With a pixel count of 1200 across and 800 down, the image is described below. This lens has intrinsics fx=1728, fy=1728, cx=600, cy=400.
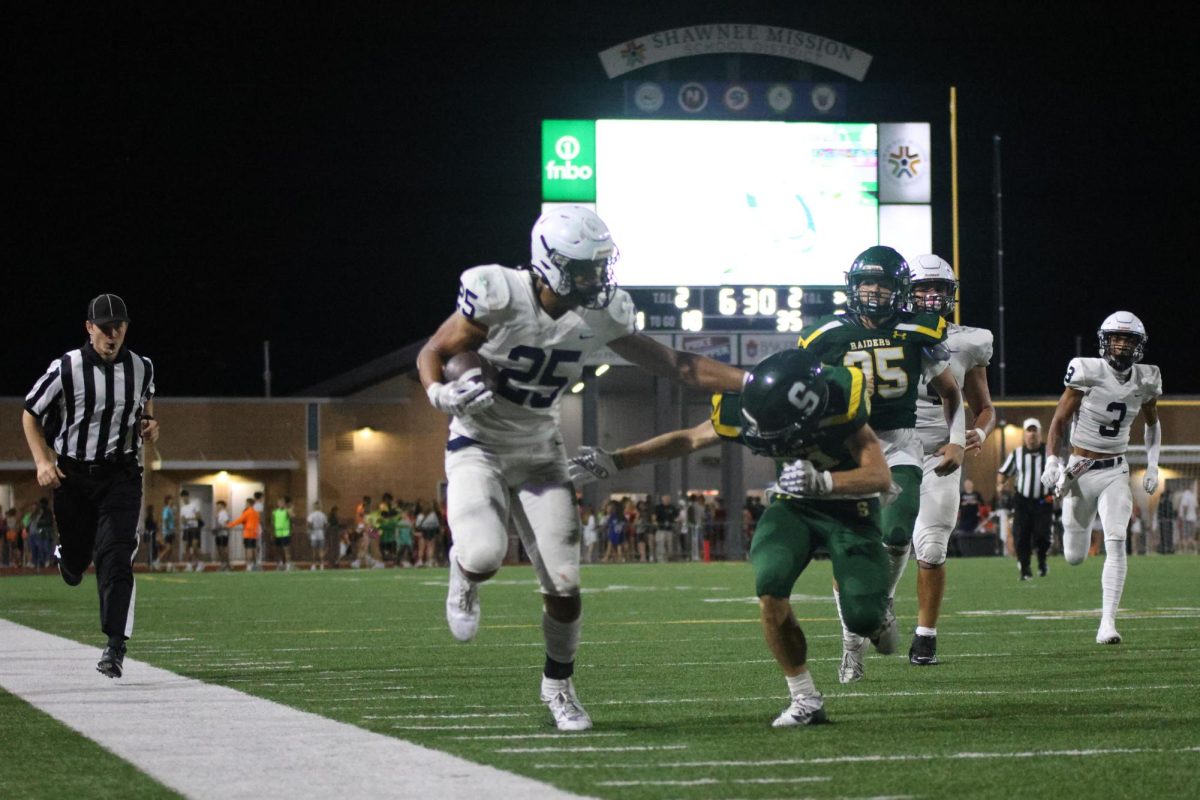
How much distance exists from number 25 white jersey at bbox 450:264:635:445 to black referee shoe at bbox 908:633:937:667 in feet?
9.67

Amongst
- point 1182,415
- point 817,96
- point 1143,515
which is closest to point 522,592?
point 817,96

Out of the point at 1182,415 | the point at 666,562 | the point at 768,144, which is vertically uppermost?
the point at 768,144

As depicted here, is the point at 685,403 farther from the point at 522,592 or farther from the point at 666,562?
the point at 522,592

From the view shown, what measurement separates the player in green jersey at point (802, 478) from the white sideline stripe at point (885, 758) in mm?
763

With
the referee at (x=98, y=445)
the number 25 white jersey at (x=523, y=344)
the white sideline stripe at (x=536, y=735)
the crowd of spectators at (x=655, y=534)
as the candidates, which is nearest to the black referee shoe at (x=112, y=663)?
the referee at (x=98, y=445)

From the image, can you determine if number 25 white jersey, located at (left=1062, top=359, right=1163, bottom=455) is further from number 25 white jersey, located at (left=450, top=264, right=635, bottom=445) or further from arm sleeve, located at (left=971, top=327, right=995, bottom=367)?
number 25 white jersey, located at (left=450, top=264, right=635, bottom=445)

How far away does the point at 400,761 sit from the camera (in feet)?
16.3

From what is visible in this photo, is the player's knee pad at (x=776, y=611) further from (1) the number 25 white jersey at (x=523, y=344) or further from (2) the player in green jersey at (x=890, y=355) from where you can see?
(2) the player in green jersey at (x=890, y=355)

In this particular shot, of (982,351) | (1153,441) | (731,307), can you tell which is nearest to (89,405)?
(982,351)

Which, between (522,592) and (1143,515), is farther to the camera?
(1143,515)

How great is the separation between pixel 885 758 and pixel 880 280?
2.93 metres

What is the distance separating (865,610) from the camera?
5996 millimetres

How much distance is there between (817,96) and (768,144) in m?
1.27

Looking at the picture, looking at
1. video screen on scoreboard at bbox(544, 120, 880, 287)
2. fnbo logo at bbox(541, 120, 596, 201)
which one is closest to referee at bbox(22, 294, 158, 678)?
video screen on scoreboard at bbox(544, 120, 880, 287)
